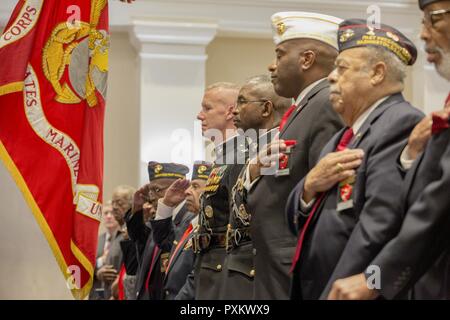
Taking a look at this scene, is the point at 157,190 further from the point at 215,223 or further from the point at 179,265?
the point at 215,223

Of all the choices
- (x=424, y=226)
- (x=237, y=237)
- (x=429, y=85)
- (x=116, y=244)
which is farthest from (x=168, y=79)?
(x=424, y=226)

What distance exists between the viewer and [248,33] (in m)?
9.45

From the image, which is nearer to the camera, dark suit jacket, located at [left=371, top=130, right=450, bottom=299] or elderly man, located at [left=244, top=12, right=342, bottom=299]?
dark suit jacket, located at [left=371, top=130, right=450, bottom=299]

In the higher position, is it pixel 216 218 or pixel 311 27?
pixel 311 27

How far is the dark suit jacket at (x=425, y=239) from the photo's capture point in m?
2.66

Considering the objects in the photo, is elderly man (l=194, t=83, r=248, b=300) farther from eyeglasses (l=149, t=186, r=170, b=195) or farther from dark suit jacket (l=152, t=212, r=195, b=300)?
eyeglasses (l=149, t=186, r=170, b=195)

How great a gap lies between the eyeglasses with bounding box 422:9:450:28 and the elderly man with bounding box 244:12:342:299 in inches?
31.9

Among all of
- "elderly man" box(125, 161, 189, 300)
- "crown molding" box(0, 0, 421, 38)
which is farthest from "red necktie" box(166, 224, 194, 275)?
"crown molding" box(0, 0, 421, 38)

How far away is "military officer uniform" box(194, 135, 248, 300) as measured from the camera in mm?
4594

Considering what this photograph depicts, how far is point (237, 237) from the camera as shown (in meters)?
4.27

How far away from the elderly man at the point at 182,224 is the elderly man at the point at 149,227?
3.0 inches

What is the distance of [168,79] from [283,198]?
537cm

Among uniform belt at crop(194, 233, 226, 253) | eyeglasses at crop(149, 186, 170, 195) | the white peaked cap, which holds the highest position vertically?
the white peaked cap

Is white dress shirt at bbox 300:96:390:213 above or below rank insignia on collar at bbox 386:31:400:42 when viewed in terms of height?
below
